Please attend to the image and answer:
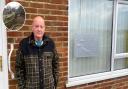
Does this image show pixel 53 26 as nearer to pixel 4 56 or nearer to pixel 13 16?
pixel 13 16

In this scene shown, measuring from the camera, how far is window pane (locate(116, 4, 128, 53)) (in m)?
5.46

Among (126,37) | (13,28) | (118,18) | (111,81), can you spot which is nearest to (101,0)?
(118,18)

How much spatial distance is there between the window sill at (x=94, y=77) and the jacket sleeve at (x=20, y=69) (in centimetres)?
114

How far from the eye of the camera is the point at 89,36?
4852 millimetres

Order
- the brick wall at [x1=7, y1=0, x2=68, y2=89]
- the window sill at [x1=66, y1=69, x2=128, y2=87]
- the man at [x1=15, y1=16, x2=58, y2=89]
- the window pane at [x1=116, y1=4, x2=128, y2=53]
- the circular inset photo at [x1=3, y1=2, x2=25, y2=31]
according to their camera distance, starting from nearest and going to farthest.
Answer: the man at [x1=15, y1=16, x2=58, y2=89] → the circular inset photo at [x1=3, y1=2, x2=25, y2=31] → the brick wall at [x1=7, y1=0, x2=68, y2=89] → the window sill at [x1=66, y1=69, x2=128, y2=87] → the window pane at [x1=116, y1=4, x2=128, y2=53]

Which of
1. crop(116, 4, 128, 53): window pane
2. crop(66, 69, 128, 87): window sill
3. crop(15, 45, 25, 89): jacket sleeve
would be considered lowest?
crop(66, 69, 128, 87): window sill

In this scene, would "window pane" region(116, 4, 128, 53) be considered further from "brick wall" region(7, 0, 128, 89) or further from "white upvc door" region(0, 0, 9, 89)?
"white upvc door" region(0, 0, 9, 89)

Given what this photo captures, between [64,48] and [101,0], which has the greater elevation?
[101,0]

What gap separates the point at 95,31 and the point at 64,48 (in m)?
0.87

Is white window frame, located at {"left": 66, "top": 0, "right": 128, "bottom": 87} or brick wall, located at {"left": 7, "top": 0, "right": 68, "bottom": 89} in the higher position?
brick wall, located at {"left": 7, "top": 0, "right": 68, "bottom": 89}

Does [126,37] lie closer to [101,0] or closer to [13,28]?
[101,0]

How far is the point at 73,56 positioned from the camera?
4.71 meters

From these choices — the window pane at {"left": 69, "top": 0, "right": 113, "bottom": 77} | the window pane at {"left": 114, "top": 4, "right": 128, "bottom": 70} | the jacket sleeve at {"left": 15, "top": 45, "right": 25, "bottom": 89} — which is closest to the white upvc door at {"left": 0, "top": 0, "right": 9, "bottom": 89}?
the jacket sleeve at {"left": 15, "top": 45, "right": 25, "bottom": 89}

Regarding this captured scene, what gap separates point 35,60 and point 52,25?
2.89 feet
